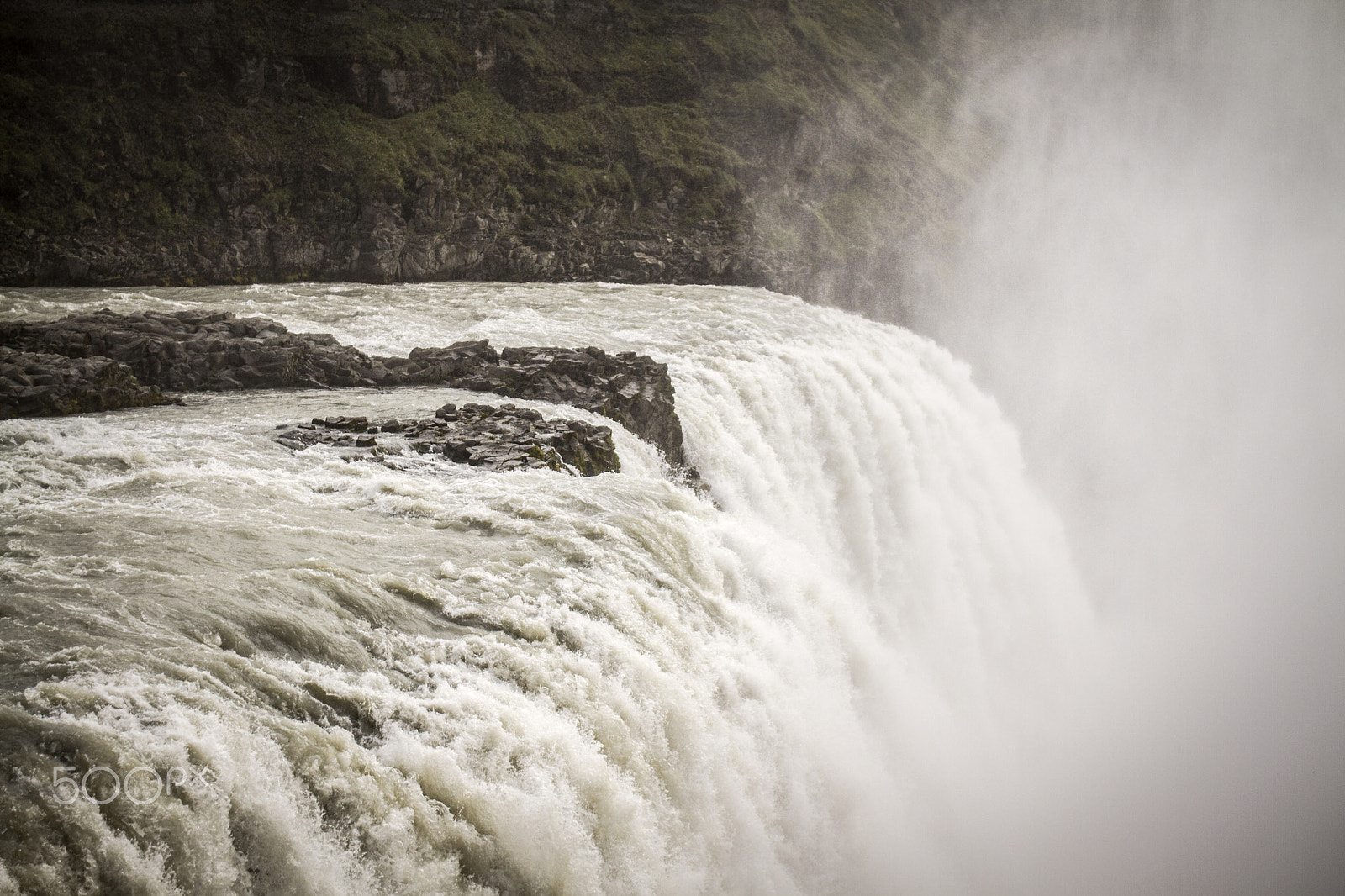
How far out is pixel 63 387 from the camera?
14414 millimetres

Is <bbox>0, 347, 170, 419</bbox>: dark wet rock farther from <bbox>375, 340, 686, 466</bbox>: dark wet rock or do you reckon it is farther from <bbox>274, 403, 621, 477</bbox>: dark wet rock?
<bbox>375, 340, 686, 466</bbox>: dark wet rock

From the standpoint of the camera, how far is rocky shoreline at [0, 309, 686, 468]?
1528 cm

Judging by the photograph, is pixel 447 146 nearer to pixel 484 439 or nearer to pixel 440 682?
pixel 484 439

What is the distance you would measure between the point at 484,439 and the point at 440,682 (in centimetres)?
717

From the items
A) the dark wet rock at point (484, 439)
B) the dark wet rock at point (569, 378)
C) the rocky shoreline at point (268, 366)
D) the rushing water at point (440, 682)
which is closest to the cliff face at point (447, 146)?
the rocky shoreline at point (268, 366)

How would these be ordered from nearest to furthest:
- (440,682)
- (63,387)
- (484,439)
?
(440,682), (484,439), (63,387)

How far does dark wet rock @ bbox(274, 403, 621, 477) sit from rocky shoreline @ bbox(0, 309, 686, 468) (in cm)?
88

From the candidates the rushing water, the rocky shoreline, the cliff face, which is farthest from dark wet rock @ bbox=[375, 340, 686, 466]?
the cliff face

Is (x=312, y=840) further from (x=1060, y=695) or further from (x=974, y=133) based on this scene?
(x=974, y=133)

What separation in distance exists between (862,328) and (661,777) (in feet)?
79.9

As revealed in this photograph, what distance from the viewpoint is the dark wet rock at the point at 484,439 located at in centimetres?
1332

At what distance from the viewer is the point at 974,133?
75062 mm

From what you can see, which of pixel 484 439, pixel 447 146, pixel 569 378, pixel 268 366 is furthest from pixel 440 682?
pixel 447 146

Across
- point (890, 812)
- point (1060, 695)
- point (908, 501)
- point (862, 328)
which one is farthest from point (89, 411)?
point (862, 328)
